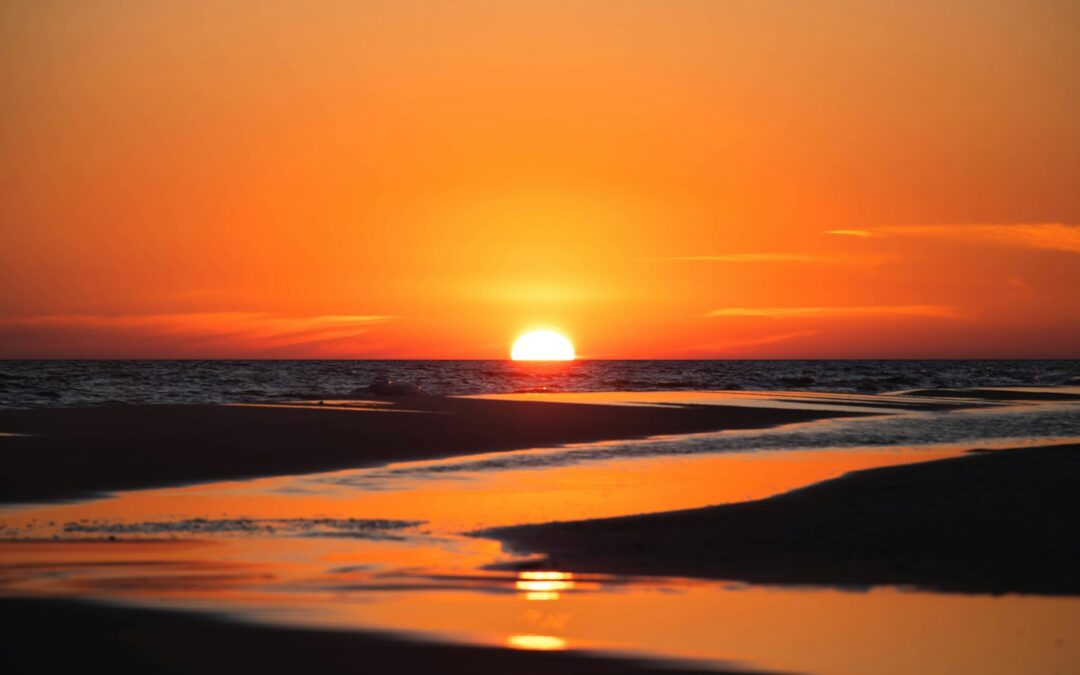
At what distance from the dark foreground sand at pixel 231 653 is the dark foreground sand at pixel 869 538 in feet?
13.2

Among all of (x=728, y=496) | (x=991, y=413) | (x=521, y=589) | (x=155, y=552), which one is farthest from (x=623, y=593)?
(x=991, y=413)

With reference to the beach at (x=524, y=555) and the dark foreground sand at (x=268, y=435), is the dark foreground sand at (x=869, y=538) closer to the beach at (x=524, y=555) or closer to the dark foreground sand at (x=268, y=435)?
the beach at (x=524, y=555)

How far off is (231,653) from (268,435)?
23216mm

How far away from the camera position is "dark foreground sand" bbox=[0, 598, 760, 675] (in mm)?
9297

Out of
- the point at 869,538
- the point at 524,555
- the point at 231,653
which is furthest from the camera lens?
the point at 869,538

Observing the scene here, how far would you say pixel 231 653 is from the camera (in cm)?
966

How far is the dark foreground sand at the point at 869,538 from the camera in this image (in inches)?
529

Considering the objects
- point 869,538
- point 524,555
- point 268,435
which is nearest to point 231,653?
Answer: point 524,555

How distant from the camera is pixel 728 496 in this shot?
1956 cm

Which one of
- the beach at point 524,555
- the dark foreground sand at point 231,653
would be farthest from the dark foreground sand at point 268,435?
the dark foreground sand at point 231,653

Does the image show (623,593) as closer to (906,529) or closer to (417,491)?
(906,529)

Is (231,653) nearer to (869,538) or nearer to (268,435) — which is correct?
(869,538)

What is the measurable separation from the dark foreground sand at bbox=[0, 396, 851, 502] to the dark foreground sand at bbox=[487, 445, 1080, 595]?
1025 cm

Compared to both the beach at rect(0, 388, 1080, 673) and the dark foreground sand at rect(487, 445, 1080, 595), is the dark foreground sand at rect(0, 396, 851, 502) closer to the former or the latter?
the beach at rect(0, 388, 1080, 673)
